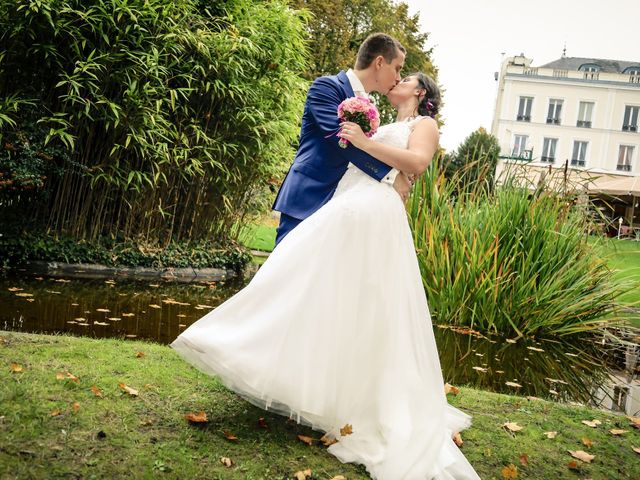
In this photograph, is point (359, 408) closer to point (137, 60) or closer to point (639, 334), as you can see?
point (137, 60)

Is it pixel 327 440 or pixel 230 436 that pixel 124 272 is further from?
pixel 327 440

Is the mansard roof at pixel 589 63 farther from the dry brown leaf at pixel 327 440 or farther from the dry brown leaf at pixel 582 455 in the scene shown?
the dry brown leaf at pixel 327 440

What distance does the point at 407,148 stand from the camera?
2711mm

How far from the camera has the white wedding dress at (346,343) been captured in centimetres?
234

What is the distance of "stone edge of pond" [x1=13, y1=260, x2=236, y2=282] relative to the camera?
6352 mm

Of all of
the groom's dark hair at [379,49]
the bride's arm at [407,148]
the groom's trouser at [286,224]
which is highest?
the groom's dark hair at [379,49]

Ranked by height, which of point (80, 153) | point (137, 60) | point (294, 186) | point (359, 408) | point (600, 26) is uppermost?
point (600, 26)

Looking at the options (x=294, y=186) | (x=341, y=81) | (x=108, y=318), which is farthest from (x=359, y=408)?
(x=108, y=318)

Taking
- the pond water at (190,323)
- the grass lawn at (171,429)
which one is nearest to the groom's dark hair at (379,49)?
the grass lawn at (171,429)

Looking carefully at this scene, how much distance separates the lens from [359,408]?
8.11 feet

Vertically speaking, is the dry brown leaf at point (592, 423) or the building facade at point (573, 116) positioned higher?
the building facade at point (573, 116)

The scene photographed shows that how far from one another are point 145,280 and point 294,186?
4553 mm

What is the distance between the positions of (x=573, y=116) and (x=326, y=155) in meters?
36.7

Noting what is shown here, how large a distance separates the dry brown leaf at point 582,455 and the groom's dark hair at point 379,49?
2137mm
